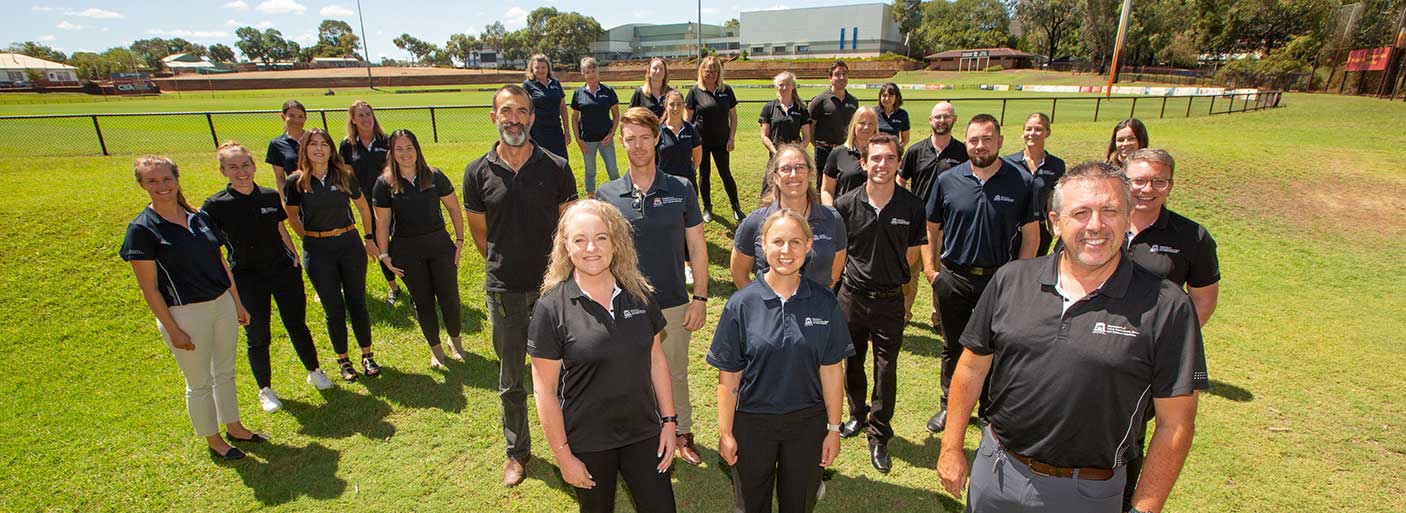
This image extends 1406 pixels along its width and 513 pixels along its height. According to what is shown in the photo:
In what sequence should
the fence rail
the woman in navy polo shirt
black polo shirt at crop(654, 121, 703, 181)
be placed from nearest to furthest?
the woman in navy polo shirt → black polo shirt at crop(654, 121, 703, 181) → the fence rail

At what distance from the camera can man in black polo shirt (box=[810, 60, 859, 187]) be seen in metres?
8.20

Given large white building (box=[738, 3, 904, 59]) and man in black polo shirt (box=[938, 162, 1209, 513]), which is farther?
large white building (box=[738, 3, 904, 59])

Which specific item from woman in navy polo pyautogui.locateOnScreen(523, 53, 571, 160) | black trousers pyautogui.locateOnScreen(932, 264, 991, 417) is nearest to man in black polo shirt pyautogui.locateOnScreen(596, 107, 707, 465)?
black trousers pyautogui.locateOnScreen(932, 264, 991, 417)

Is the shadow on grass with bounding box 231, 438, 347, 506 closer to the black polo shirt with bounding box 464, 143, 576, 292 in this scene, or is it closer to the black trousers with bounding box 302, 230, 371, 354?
the black trousers with bounding box 302, 230, 371, 354

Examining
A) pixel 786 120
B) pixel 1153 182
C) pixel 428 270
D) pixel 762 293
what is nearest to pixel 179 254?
pixel 428 270

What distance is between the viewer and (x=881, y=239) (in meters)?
4.28

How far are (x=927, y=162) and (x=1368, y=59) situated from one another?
45435 millimetres

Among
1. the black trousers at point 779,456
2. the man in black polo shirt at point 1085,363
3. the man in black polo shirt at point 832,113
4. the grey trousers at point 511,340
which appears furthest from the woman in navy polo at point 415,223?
the man in black polo shirt at point 832,113

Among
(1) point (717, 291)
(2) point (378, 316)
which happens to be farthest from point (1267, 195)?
(2) point (378, 316)

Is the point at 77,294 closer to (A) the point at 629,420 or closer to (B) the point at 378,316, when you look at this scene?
(B) the point at 378,316

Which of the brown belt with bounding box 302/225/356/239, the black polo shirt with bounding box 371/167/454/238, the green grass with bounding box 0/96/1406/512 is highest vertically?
the black polo shirt with bounding box 371/167/454/238

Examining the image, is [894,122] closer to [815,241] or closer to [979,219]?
[979,219]

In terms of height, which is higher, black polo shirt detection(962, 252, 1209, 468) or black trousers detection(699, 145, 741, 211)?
black polo shirt detection(962, 252, 1209, 468)

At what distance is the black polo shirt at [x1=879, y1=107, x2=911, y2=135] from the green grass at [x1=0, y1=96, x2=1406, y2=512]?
7.02 feet
